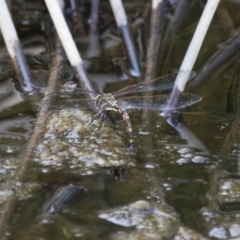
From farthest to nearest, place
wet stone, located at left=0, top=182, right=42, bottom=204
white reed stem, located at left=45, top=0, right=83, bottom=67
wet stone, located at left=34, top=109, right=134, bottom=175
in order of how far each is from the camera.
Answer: white reed stem, located at left=45, top=0, right=83, bottom=67, wet stone, located at left=34, top=109, right=134, bottom=175, wet stone, located at left=0, top=182, right=42, bottom=204

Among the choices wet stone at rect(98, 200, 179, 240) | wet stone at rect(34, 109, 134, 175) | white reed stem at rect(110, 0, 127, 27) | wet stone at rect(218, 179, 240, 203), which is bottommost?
wet stone at rect(98, 200, 179, 240)

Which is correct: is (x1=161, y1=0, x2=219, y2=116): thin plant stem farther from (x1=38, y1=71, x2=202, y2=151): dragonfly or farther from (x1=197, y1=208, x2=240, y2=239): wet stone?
(x1=197, y1=208, x2=240, y2=239): wet stone

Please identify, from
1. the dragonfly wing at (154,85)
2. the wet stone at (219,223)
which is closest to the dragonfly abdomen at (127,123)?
the dragonfly wing at (154,85)

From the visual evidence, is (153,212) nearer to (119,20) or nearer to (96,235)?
(96,235)

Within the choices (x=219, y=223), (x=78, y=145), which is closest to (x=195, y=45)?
(x=78, y=145)

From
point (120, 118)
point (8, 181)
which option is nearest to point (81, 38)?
point (120, 118)

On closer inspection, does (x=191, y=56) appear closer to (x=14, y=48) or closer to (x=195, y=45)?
(x=195, y=45)

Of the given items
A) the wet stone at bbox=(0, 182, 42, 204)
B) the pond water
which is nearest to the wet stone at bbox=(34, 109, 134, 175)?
the pond water

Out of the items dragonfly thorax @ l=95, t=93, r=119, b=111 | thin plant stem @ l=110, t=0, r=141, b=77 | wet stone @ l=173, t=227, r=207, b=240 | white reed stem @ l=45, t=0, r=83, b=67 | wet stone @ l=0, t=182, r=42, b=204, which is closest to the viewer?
wet stone @ l=173, t=227, r=207, b=240
